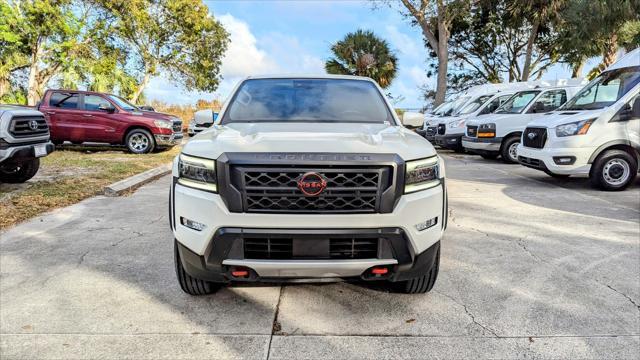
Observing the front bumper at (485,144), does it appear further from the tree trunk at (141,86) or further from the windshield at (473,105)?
the tree trunk at (141,86)

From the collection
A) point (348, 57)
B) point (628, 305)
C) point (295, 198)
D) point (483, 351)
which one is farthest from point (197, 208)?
point (348, 57)

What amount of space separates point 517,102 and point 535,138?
4228mm

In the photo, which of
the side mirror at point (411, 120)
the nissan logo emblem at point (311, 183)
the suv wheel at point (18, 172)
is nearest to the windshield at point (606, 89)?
the side mirror at point (411, 120)

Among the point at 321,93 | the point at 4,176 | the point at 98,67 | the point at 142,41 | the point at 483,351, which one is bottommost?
the point at 483,351

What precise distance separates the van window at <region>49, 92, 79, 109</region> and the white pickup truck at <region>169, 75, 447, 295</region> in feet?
39.6

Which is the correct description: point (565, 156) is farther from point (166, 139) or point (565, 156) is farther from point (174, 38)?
point (174, 38)

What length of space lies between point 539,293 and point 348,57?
23.2 m

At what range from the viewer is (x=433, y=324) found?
293 cm

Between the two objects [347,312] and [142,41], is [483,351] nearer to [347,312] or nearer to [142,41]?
[347,312]

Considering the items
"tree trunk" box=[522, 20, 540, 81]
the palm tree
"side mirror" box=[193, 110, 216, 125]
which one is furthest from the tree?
"side mirror" box=[193, 110, 216, 125]

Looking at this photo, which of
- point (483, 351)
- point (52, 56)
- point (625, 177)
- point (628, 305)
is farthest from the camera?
point (52, 56)

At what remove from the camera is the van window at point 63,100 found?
512 inches

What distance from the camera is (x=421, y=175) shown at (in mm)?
2816

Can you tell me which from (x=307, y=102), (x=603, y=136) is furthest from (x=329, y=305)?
(x=603, y=136)
